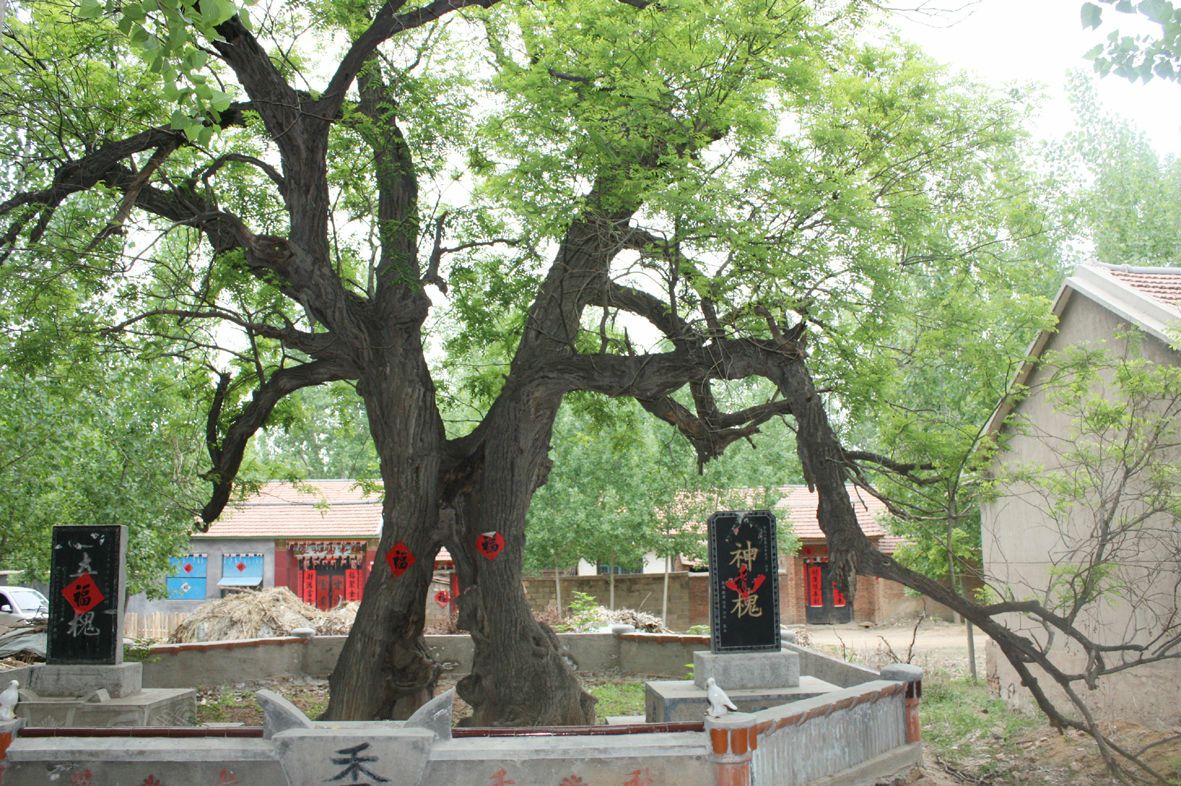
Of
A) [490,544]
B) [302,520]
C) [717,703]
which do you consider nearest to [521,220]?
[490,544]

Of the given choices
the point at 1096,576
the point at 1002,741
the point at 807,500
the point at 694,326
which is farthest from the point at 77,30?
the point at 807,500

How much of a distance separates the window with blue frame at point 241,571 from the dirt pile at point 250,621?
33.6 feet

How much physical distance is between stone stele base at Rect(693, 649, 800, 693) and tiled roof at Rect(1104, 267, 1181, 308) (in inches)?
277

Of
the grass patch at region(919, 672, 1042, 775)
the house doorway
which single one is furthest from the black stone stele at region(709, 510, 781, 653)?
the house doorway

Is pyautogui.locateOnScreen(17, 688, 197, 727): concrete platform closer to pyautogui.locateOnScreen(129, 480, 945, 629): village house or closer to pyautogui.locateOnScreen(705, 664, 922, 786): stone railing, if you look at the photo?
pyautogui.locateOnScreen(705, 664, 922, 786): stone railing

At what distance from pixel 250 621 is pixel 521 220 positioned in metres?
12.4

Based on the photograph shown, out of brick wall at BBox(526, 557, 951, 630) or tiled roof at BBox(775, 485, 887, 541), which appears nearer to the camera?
brick wall at BBox(526, 557, 951, 630)

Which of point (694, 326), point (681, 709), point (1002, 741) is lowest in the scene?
point (1002, 741)

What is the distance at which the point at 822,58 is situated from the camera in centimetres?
1084

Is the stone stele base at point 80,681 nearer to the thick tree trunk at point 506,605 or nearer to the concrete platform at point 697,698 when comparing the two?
the thick tree trunk at point 506,605

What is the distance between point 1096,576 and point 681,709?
4216mm

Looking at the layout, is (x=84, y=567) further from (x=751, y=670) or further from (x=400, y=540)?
(x=751, y=670)

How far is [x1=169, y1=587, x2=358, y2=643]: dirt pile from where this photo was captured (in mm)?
19594

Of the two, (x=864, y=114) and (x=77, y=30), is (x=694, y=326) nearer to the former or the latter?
(x=864, y=114)
